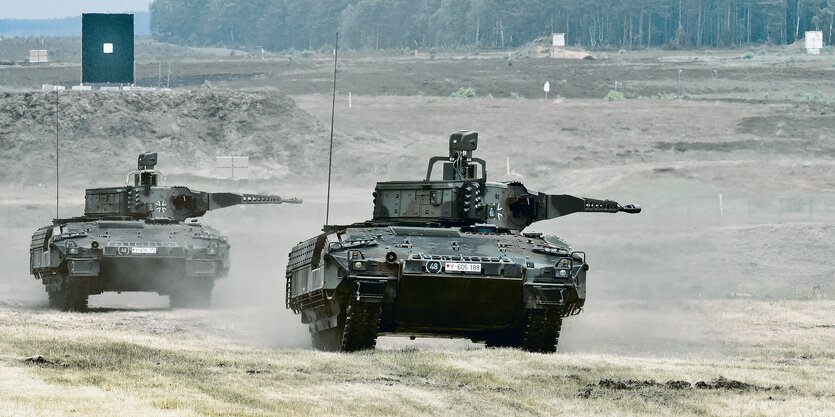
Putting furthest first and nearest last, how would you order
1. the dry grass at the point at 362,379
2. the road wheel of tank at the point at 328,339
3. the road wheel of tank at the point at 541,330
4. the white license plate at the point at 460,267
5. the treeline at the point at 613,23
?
the treeline at the point at 613,23 < the road wheel of tank at the point at 328,339 < the road wheel of tank at the point at 541,330 < the white license plate at the point at 460,267 < the dry grass at the point at 362,379

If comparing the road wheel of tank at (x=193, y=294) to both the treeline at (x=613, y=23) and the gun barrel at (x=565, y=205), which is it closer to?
the gun barrel at (x=565, y=205)

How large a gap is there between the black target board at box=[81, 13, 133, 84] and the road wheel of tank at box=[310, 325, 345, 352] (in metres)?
60.8

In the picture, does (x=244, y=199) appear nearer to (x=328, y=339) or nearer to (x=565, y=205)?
(x=565, y=205)

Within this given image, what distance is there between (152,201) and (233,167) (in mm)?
38587

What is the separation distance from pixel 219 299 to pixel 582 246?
49.7ft

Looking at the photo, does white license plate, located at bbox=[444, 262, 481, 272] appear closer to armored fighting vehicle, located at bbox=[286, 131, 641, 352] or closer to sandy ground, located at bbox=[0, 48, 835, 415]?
armored fighting vehicle, located at bbox=[286, 131, 641, 352]

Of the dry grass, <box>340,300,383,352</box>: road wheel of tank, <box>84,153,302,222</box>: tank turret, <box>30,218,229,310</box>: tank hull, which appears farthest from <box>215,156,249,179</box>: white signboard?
<box>340,300,383,352</box>: road wheel of tank

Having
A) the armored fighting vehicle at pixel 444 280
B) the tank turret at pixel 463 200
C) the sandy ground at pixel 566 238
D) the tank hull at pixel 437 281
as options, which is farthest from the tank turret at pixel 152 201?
the tank hull at pixel 437 281

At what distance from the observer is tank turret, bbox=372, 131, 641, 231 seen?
27.1 metres

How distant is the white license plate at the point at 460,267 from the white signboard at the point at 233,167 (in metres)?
53.0

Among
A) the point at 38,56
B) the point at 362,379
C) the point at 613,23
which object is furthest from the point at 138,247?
the point at 613,23

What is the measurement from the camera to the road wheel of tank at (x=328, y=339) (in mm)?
25484

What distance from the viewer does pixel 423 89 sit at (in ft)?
357

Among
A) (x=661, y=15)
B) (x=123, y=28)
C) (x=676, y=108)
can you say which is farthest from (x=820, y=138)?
(x=661, y=15)
